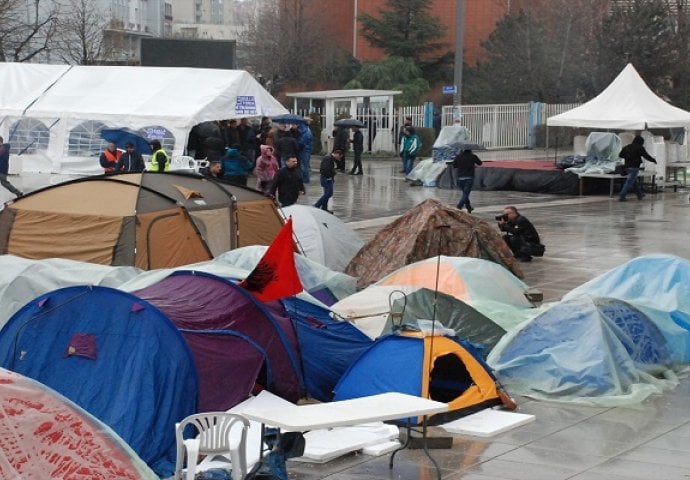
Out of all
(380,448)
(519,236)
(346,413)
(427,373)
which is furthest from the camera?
(519,236)

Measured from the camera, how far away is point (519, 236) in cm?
2253

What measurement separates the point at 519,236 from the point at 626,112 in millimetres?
13075

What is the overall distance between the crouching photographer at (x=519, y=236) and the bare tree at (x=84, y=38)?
98.2ft

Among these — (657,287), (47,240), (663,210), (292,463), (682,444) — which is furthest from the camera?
(663,210)

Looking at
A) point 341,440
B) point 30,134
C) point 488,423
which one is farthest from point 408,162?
point 341,440

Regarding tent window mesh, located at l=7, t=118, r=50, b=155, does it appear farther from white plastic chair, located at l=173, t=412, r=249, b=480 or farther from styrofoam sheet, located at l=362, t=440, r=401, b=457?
white plastic chair, located at l=173, t=412, r=249, b=480

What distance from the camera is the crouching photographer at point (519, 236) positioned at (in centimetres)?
2241

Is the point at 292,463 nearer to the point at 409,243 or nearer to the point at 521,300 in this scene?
the point at 521,300

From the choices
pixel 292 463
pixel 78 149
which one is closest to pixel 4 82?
pixel 78 149

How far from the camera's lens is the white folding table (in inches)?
353

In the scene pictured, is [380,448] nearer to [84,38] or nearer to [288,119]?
[288,119]

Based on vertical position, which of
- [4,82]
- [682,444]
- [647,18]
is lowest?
[682,444]

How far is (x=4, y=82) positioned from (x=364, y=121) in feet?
48.3

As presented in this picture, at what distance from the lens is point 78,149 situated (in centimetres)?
3472
